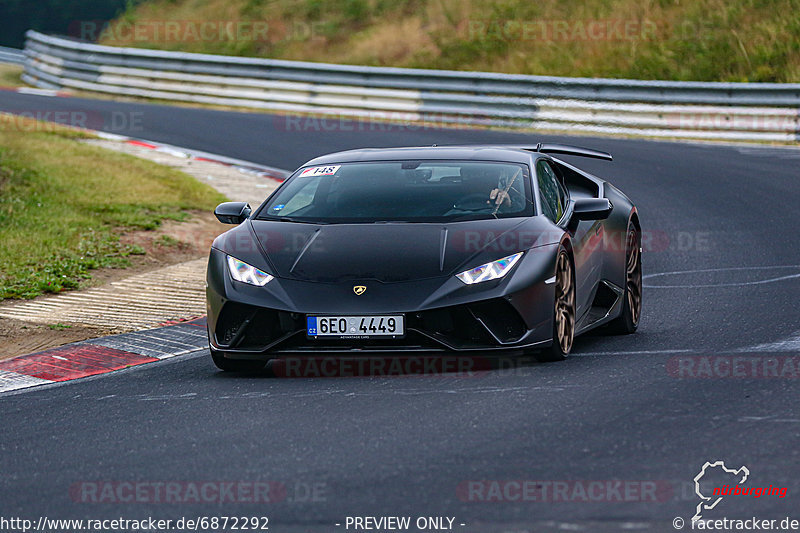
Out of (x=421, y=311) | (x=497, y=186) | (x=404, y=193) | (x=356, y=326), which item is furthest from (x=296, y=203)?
(x=421, y=311)

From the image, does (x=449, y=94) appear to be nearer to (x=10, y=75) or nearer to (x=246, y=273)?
(x=10, y=75)

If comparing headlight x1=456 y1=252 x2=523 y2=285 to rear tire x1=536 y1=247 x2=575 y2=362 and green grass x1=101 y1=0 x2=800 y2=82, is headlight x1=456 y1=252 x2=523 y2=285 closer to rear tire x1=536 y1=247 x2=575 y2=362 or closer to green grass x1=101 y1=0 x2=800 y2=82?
rear tire x1=536 y1=247 x2=575 y2=362

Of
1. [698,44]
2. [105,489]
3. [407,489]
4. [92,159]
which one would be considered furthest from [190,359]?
[698,44]

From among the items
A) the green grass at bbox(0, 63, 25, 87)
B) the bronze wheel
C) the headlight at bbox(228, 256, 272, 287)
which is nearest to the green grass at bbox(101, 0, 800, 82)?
the green grass at bbox(0, 63, 25, 87)

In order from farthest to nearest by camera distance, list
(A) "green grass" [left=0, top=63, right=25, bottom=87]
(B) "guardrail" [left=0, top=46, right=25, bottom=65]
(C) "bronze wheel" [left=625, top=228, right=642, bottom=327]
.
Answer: (B) "guardrail" [left=0, top=46, right=25, bottom=65], (A) "green grass" [left=0, top=63, right=25, bottom=87], (C) "bronze wheel" [left=625, top=228, right=642, bottom=327]

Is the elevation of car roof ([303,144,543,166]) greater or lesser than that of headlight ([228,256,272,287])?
greater

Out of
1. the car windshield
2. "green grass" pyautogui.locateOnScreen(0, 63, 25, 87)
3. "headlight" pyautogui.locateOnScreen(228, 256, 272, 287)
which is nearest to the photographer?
"headlight" pyautogui.locateOnScreen(228, 256, 272, 287)

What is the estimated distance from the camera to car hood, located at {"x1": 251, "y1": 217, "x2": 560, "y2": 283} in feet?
24.0

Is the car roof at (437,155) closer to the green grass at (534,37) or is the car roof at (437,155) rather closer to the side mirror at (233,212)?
the side mirror at (233,212)

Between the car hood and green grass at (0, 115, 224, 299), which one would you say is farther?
green grass at (0, 115, 224, 299)

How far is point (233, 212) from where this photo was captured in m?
8.41

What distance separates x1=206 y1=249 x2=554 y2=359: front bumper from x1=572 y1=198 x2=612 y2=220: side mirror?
88 centimetres

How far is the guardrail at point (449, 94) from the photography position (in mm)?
23703

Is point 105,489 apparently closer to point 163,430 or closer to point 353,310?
point 163,430
